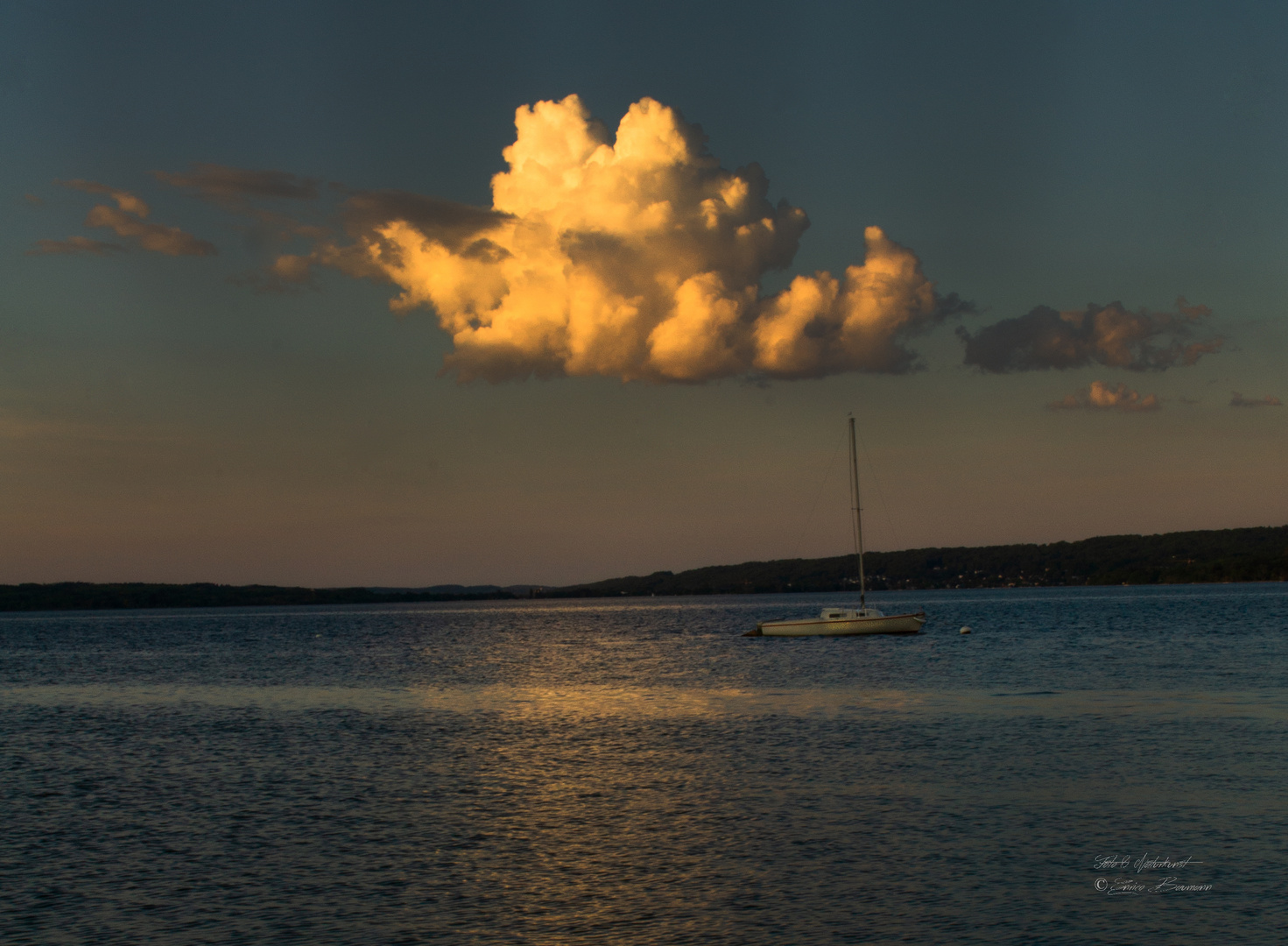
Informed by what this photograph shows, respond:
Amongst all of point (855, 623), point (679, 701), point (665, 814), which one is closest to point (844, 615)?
point (855, 623)

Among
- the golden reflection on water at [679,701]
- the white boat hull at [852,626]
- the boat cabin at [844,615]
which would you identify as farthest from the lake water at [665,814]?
the boat cabin at [844,615]

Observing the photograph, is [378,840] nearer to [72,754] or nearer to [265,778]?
[265,778]

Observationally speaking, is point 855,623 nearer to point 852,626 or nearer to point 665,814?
point 852,626

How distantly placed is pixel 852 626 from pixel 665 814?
3073 inches

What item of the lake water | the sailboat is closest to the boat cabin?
the sailboat

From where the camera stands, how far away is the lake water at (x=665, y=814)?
18453 mm

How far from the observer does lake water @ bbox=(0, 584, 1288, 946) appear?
1845 centimetres

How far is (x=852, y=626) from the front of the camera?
102 m

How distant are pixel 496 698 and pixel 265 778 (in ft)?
81.8

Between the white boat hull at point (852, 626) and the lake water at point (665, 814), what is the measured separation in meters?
41.4

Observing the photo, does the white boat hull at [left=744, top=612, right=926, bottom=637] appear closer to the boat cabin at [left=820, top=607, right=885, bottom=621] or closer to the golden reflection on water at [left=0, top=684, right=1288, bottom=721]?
the boat cabin at [left=820, top=607, right=885, bottom=621]

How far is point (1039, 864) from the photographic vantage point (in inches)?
824

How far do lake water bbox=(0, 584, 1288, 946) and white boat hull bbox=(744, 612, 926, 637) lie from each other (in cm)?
4138

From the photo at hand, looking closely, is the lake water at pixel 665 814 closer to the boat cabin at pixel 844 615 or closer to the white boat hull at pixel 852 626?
the white boat hull at pixel 852 626
